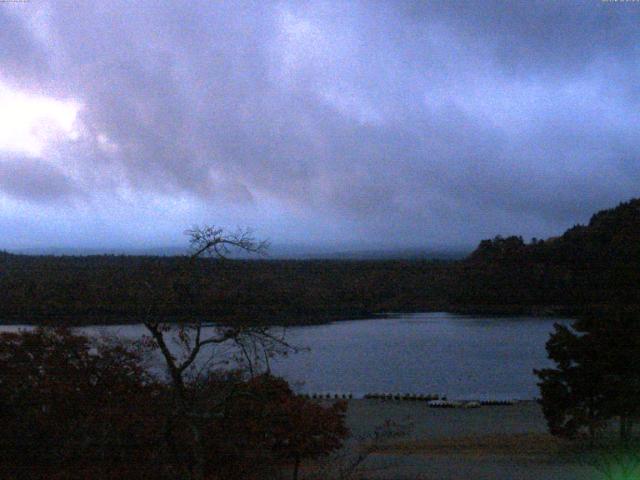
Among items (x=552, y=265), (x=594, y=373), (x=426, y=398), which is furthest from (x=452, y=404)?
(x=552, y=265)

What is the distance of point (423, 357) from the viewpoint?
3900cm

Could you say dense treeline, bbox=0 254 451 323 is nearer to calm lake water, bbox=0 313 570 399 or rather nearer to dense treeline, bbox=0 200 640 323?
dense treeline, bbox=0 200 640 323

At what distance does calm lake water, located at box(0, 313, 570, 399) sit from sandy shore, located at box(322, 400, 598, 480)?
3116 millimetres

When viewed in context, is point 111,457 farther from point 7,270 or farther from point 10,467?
point 7,270

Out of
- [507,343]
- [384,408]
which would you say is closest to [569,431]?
[384,408]

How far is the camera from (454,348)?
41531mm

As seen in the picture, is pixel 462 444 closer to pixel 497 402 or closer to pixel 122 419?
pixel 497 402

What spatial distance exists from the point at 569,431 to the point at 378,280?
152 feet

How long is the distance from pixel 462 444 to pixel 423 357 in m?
20.8

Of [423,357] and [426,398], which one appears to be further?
[423,357]

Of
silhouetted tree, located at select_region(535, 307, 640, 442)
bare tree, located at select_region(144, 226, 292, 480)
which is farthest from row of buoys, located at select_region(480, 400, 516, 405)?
bare tree, located at select_region(144, 226, 292, 480)

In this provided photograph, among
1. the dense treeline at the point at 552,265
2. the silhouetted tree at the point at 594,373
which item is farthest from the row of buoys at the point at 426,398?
the dense treeline at the point at 552,265

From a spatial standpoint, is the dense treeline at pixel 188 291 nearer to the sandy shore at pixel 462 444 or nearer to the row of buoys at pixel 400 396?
the sandy shore at pixel 462 444

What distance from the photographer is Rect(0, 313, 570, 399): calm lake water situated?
29.8 m
